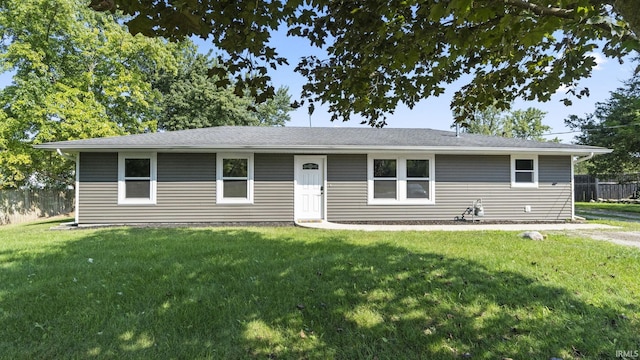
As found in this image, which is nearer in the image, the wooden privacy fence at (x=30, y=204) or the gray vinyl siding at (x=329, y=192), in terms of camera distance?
the gray vinyl siding at (x=329, y=192)

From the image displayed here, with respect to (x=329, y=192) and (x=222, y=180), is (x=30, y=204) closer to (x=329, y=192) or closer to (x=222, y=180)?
(x=222, y=180)

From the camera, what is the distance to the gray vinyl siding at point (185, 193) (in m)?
9.92

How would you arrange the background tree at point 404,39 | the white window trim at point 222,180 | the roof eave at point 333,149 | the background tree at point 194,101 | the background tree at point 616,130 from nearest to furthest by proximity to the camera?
the background tree at point 404,39
the roof eave at point 333,149
the white window trim at point 222,180
the background tree at point 616,130
the background tree at point 194,101

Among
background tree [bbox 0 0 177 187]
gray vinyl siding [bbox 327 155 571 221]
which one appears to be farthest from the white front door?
background tree [bbox 0 0 177 187]

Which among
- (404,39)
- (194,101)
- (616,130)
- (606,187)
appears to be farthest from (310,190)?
(616,130)

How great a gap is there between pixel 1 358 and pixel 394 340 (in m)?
3.11

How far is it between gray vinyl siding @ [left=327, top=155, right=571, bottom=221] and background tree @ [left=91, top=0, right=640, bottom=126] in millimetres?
6278

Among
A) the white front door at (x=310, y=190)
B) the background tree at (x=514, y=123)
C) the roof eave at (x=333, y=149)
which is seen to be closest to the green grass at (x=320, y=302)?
the roof eave at (x=333, y=149)

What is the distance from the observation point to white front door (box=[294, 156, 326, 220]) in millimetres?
10578

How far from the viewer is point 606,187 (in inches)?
850

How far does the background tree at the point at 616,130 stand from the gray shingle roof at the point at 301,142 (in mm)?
12741

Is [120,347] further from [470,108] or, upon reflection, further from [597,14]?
[470,108]

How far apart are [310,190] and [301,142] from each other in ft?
5.21

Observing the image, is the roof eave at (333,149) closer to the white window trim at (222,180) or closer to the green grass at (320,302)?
the white window trim at (222,180)
